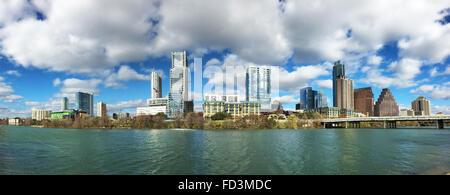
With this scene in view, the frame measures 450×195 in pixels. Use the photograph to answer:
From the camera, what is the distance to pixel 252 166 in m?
23.2
